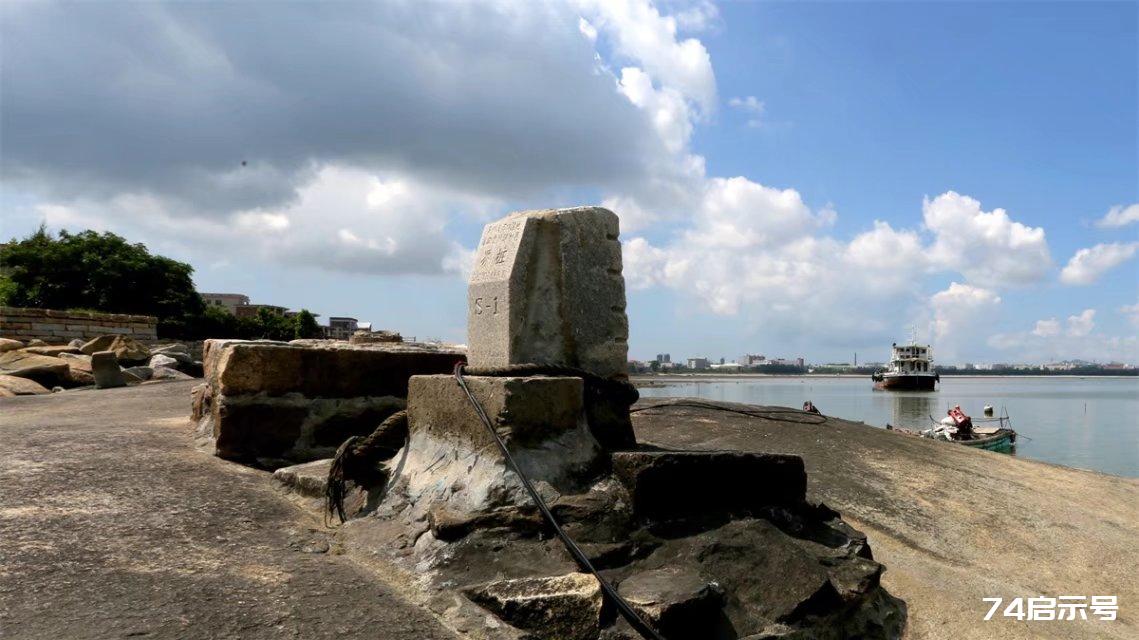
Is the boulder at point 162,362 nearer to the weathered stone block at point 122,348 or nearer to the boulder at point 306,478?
the weathered stone block at point 122,348

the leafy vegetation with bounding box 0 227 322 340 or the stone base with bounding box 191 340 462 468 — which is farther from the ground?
the leafy vegetation with bounding box 0 227 322 340

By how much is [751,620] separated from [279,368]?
2940 millimetres

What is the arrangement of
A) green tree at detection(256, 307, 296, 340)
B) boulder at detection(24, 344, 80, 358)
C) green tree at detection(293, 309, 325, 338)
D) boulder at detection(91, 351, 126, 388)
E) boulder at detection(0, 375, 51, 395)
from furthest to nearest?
green tree at detection(256, 307, 296, 340) → green tree at detection(293, 309, 325, 338) → boulder at detection(24, 344, 80, 358) → boulder at detection(91, 351, 126, 388) → boulder at detection(0, 375, 51, 395)

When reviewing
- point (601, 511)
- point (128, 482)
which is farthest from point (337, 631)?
point (128, 482)

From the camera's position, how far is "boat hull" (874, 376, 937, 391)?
59094 millimetres

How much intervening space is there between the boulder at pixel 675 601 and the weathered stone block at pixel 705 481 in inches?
15.0

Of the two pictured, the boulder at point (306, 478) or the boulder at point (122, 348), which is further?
the boulder at point (122, 348)

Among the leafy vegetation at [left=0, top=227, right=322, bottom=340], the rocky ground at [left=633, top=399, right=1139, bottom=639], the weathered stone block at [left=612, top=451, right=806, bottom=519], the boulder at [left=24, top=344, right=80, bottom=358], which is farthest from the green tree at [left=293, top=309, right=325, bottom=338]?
the weathered stone block at [left=612, top=451, right=806, bottom=519]

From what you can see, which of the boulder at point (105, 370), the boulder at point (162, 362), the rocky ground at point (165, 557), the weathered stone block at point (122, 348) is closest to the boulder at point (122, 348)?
the weathered stone block at point (122, 348)

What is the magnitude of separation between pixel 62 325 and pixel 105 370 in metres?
8.69

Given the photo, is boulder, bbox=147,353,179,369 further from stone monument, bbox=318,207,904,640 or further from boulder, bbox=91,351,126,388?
stone monument, bbox=318,207,904,640

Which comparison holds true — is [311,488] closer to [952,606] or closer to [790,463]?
[790,463]

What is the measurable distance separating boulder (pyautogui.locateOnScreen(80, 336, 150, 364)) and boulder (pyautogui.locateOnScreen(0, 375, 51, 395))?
2.84m

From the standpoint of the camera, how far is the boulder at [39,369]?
9.37 m
